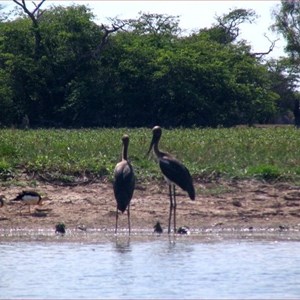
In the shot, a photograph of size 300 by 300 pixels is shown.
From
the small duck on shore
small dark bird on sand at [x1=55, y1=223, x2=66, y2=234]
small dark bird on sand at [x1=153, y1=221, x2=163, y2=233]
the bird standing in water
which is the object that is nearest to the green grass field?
the small duck on shore

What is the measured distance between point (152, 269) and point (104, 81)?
20077 mm

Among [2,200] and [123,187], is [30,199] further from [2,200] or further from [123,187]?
[123,187]

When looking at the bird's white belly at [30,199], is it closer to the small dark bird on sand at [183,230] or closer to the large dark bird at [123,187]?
the large dark bird at [123,187]

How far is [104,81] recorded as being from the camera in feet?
99.8

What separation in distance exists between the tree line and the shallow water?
1741 centimetres

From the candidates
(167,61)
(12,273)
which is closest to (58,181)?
(12,273)

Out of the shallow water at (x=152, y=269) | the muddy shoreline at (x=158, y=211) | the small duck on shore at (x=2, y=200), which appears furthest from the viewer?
Answer: the small duck on shore at (x=2, y=200)

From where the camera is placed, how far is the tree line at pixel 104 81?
98.5ft

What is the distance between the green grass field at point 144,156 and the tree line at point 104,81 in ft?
34.1

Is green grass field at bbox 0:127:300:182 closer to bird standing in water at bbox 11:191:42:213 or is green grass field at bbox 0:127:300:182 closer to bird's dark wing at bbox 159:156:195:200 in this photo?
bird standing in water at bbox 11:191:42:213

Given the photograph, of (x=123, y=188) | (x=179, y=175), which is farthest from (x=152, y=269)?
(x=179, y=175)

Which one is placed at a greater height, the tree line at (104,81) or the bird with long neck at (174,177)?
the tree line at (104,81)

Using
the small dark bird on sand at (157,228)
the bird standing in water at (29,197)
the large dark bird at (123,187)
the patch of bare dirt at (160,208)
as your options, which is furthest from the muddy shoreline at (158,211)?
the large dark bird at (123,187)

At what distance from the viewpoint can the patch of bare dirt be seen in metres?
13.2
